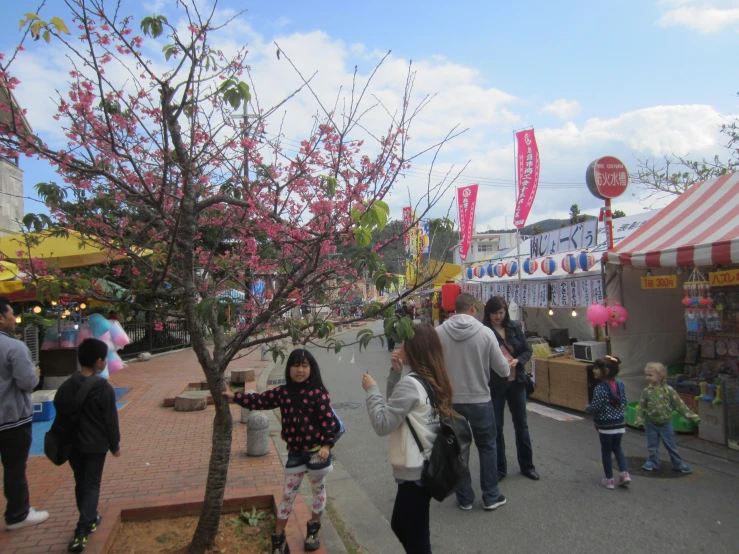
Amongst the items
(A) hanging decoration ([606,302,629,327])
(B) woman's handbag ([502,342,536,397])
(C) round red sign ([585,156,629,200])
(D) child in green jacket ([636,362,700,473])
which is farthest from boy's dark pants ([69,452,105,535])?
(C) round red sign ([585,156,629,200])

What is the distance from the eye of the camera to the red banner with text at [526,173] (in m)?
10.5

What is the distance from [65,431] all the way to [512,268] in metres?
9.65

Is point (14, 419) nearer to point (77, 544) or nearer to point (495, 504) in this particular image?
point (77, 544)

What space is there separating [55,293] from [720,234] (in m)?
7.02

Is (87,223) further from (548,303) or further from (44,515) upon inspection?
(548,303)

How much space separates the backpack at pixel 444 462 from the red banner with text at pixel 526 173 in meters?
8.51

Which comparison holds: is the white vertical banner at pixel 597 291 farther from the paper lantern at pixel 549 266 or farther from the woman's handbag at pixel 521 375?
the woman's handbag at pixel 521 375

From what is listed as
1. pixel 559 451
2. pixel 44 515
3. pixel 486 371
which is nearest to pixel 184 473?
pixel 44 515

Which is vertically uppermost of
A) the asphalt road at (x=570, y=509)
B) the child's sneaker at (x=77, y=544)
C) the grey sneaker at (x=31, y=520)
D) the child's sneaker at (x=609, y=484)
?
the child's sneaker at (x=77, y=544)

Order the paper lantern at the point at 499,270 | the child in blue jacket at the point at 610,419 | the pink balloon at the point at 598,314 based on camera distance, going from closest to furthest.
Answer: the child in blue jacket at the point at 610,419 < the pink balloon at the point at 598,314 < the paper lantern at the point at 499,270

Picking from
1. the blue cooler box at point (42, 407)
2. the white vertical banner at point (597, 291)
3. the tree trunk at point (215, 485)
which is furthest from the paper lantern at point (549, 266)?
the blue cooler box at point (42, 407)

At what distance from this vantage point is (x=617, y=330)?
790 centimetres

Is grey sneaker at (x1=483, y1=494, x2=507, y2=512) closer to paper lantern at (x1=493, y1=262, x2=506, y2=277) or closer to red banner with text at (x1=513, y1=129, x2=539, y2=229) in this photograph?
red banner with text at (x1=513, y1=129, x2=539, y2=229)

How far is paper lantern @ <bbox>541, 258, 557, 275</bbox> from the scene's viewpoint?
9.61 meters
